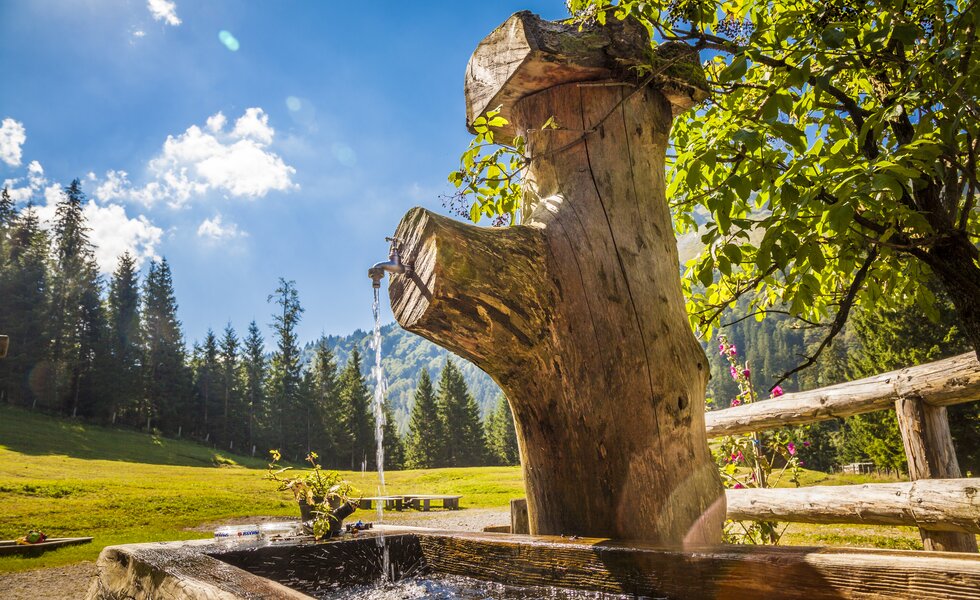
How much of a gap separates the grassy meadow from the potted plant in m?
6.49

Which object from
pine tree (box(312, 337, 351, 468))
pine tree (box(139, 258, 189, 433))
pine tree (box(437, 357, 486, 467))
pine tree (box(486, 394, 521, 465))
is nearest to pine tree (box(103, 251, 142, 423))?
pine tree (box(139, 258, 189, 433))

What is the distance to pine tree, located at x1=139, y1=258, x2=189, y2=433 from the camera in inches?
2007

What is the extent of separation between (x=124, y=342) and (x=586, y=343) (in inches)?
2387

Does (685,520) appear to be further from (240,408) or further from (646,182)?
(240,408)

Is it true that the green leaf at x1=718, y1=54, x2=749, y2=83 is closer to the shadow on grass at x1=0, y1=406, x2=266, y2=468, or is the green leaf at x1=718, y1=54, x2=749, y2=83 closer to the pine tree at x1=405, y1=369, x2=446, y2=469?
the shadow on grass at x1=0, y1=406, x2=266, y2=468

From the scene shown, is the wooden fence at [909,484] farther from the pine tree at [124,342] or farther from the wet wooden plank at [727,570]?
the pine tree at [124,342]

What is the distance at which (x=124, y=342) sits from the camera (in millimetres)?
51969

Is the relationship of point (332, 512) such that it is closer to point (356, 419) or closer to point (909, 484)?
point (909, 484)

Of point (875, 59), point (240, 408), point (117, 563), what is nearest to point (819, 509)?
point (875, 59)

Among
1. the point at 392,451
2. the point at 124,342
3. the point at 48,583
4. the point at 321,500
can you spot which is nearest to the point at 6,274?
the point at 124,342

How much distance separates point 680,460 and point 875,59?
84.5 inches

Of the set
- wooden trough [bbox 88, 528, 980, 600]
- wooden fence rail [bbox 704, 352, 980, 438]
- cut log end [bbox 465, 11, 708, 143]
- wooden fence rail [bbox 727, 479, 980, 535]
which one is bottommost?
wooden fence rail [bbox 727, 479, 980, 535]

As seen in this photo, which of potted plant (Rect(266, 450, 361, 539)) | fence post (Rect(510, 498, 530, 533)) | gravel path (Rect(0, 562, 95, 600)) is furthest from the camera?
gravel path (Rect(0, 562, 95, 600))

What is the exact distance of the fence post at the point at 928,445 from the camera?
3.98 meters
